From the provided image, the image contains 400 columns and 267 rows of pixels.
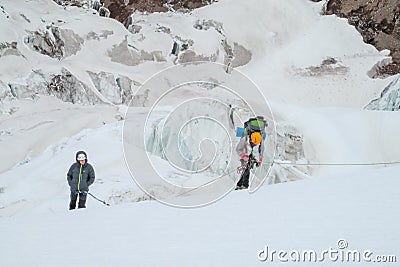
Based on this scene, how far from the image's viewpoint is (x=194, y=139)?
9055 millimetres

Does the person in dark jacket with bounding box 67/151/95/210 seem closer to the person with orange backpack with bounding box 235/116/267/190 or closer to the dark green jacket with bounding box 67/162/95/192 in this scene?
the dark green jacket with bounding box 67/162/95/192

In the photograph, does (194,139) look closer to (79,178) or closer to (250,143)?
(250,143)

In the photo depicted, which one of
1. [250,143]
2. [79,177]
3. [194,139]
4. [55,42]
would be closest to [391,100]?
[194,139]

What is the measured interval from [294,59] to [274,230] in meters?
13.5

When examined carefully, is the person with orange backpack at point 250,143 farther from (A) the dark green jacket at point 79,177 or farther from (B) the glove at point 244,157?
(A) the dark green jacket at point 79,177

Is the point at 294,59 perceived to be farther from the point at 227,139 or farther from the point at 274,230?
the point at 274,230

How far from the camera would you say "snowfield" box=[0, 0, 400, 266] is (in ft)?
11.3

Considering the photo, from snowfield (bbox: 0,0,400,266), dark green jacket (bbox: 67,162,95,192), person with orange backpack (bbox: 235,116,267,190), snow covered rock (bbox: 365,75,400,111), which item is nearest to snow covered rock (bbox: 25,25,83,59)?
snowfield (bbox: 0,0,400,266)

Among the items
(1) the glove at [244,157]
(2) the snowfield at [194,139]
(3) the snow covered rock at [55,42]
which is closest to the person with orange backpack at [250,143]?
(1) the glove at [244,157]

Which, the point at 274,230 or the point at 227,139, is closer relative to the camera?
the point at 274,230

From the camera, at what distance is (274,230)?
3502 mm

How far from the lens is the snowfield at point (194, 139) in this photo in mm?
3436

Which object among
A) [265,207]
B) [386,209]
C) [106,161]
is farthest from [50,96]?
[386,209]

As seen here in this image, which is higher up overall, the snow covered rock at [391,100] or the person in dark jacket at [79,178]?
the snow covered rock at [391,100]
